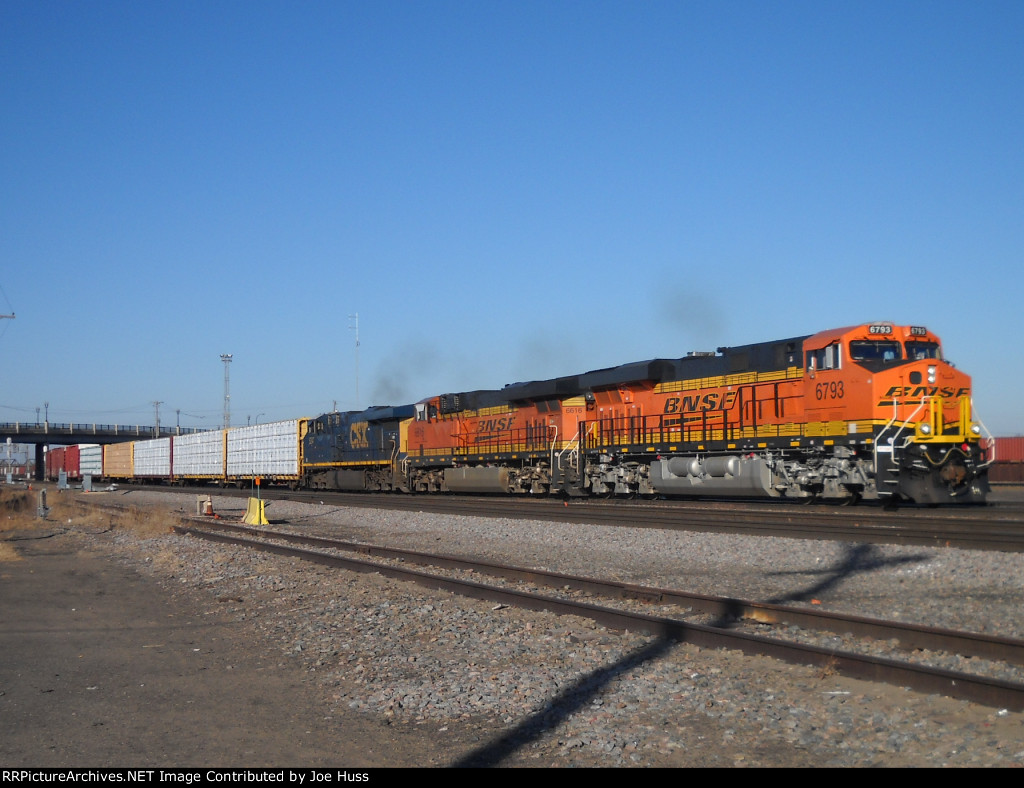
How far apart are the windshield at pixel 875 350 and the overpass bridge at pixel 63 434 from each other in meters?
70.5

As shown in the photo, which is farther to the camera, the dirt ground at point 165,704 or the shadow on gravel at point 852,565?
the shadow on gravel at point 852,565

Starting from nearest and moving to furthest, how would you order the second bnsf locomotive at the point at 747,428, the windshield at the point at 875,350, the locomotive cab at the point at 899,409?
1. the locomotive cab at the point at 899,409
2. the second bnsf locomotive at the point at 747,428
3. the windshield at the point at 875,350

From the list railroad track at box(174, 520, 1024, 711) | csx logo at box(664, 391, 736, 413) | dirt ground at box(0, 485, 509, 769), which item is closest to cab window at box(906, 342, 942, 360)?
csx logo at box(664, 391, 736, 413)

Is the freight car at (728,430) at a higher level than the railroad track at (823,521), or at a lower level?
higher

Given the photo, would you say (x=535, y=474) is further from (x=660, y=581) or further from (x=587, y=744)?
(x=587, y=744)

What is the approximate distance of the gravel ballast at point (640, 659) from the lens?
4.80 metres

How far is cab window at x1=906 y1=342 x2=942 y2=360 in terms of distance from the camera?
18062 millimetres

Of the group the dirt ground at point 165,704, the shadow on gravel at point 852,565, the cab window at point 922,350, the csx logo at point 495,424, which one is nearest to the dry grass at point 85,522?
the dirt ground at point 165,704

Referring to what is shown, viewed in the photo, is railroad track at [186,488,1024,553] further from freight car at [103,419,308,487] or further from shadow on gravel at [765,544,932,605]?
freight car at [103,419,308,487]

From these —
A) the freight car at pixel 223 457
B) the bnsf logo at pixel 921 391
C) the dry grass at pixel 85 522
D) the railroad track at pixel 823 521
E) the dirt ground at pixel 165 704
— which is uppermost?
the bnsf logo at pixel 921 391

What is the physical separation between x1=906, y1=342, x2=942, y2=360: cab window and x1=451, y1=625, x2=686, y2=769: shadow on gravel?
12.9m

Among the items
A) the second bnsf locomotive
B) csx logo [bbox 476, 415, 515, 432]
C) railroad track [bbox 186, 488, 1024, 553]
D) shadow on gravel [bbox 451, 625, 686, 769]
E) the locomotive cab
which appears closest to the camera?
shadow on gravel [bbox 451, 625, 686, 769]

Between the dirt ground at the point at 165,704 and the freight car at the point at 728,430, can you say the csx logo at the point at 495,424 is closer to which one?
the freight car at the point at 728,430

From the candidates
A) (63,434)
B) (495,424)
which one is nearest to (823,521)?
(495,424)
